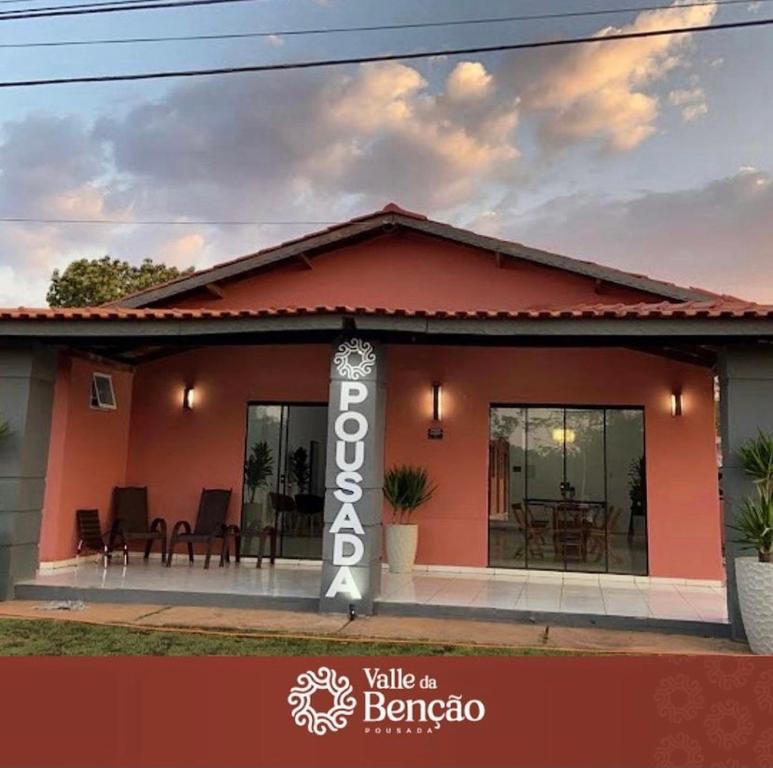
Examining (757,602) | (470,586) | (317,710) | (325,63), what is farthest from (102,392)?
(757,602)

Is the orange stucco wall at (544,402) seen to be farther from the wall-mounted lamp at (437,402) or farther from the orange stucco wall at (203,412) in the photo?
the orange stucco wall at (203,412)

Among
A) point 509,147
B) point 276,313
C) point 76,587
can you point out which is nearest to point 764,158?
point 509,147

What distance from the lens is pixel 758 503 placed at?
6523mm

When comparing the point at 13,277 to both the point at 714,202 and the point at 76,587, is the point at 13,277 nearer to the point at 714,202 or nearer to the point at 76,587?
the point at 76,587

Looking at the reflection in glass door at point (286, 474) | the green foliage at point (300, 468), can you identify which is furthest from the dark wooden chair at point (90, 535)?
the green foliage at point (300, 468)

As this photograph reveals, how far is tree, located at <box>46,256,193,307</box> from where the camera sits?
24.5m

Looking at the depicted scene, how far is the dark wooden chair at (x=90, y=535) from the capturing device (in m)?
9.51

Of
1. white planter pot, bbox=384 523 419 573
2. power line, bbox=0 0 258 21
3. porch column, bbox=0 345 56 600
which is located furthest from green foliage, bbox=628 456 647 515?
power line, bbox=0 0 258 21

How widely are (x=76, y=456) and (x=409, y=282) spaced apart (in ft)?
17.9

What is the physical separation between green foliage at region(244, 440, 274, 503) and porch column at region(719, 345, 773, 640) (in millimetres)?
6462

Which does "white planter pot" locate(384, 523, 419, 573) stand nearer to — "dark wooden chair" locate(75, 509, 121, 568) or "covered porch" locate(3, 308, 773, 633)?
"covered porch" locate(3, 308, 773, 633)

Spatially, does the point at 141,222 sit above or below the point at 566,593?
above

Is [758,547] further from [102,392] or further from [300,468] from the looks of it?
[102,392]

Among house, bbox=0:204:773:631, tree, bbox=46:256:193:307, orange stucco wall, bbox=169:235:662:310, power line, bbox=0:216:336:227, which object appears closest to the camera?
house, bbox=0:204:773:631
